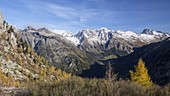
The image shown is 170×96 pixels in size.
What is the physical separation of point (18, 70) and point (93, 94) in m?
185

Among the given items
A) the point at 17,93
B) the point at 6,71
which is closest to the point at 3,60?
the point at 6,71

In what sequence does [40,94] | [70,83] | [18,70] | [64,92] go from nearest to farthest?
[64,92] < [40,94] < [70,83] < [18,70]

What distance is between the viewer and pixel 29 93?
37.6 ft

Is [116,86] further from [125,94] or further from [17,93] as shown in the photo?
[17,93]

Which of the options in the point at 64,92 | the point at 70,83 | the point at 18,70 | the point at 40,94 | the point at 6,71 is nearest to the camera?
the point at 64,92

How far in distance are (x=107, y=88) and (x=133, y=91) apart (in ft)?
3.27

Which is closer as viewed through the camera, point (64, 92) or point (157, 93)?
point (64, 92)

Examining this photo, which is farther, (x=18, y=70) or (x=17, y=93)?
(x=18, y=70)

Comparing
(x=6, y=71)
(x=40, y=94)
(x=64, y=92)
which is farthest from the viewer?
(x=6, y=71)

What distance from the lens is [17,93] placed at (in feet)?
38.3

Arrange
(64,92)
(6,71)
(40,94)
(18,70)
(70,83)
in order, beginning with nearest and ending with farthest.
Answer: (64,92) → (40,94) → (70,83) → (6,71) → (18,70)

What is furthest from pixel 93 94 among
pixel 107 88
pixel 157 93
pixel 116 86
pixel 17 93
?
pixel 17 93

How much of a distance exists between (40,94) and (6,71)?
169m

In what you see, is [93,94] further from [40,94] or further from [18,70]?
[18,70]
